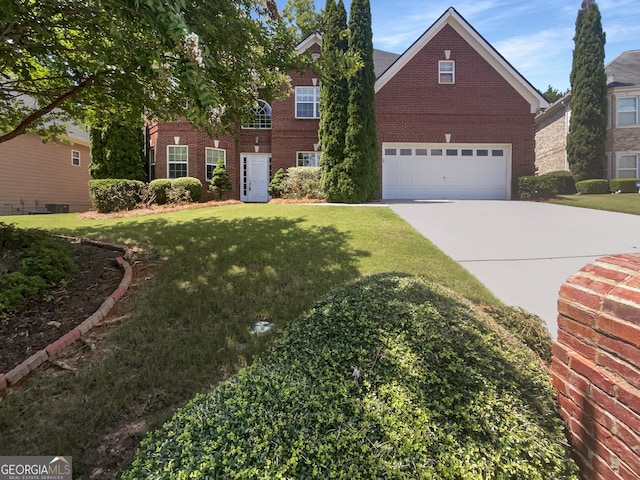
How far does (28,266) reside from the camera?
14.8 feet

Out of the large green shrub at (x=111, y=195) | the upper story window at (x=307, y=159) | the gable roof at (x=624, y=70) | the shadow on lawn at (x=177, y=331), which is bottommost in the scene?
the shadow on lawn at (x=177, y=331)

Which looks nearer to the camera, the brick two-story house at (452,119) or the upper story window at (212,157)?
the brick two-story house at (452,119)

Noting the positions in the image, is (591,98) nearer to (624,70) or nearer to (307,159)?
(624,70)

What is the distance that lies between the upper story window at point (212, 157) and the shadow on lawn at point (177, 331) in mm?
9206

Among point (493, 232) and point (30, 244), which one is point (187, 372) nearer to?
point (30, 244)

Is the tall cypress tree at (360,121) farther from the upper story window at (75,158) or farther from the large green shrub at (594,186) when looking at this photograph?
the upper story window at (75,158)

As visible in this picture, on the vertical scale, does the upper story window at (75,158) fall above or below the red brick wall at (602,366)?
above

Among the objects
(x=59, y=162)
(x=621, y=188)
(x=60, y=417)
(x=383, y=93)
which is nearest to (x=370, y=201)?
(x=383, y=93)

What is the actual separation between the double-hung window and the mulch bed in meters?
24.6

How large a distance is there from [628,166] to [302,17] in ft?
70.6

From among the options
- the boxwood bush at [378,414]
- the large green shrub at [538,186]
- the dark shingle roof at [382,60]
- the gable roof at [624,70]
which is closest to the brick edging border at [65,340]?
the boxwood bush at [378,414]

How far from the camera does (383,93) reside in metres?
15.6

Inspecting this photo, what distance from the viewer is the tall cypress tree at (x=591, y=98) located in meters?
18.8

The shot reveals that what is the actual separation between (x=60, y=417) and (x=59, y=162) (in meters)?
20.5
